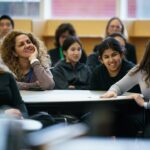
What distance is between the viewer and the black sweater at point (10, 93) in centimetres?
309

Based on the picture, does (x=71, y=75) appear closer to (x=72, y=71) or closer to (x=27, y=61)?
(x=72, y=71)

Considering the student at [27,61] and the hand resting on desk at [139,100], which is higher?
the student at [27,61]

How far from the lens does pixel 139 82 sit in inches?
136

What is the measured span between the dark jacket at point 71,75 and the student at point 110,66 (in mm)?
523

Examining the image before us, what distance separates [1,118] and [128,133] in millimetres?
2635

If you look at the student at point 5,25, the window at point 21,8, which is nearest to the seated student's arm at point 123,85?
the student at point 5,25

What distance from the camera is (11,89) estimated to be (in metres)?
3.11

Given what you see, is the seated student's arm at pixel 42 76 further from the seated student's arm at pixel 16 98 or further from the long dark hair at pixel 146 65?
the long dark hair at pixel 146 65

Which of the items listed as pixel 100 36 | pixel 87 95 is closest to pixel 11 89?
pixel 87 95

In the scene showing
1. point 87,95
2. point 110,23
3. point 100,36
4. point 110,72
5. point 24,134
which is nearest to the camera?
point 24,134

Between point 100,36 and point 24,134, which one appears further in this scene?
point 100,36

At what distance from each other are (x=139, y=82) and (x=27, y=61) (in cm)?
106

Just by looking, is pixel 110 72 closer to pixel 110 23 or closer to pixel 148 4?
pixel 110 23

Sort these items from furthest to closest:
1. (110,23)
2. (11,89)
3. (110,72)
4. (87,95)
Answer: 1. (110,23)
2. (110,72)
3. (87,95)
4. (11,89)
